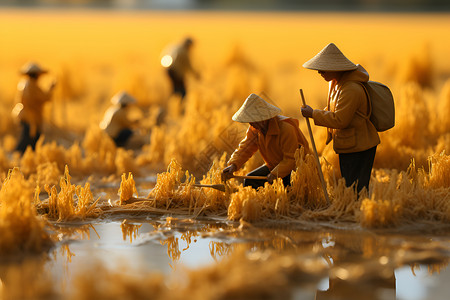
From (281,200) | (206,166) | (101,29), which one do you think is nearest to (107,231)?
(281,200)

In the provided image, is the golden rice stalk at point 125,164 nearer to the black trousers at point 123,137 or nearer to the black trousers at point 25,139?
the black trousers at point 123,137

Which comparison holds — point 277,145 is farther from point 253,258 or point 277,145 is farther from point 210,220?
point 253,258

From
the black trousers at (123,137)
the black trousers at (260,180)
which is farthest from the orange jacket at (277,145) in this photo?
the black trousers at (123,137)

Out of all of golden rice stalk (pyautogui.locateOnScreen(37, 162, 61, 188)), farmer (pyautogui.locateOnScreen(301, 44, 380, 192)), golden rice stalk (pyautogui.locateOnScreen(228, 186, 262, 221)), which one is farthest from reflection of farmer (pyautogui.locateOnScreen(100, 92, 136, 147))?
farmer (pyautogui.locateOnScreen(301, 44, 380, 192))

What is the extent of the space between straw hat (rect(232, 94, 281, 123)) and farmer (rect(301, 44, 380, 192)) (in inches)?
12.1

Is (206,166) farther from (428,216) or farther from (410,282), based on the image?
(410,282)

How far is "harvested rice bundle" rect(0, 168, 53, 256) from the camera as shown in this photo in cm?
593

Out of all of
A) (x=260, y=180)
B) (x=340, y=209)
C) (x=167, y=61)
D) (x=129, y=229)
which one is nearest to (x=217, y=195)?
(x=260, y=180)

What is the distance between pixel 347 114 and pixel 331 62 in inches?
20.7

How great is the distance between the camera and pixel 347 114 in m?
6.75

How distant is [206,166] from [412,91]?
3969 mm

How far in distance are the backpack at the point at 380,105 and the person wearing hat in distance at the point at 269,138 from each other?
0.75 metres

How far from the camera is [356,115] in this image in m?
6.88

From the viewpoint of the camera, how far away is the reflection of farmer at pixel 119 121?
37.9ft
